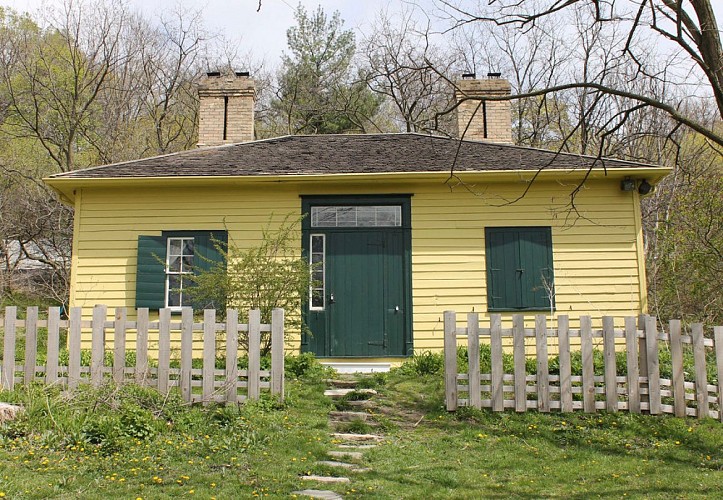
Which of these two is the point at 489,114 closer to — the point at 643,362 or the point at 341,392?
the point at 643,362

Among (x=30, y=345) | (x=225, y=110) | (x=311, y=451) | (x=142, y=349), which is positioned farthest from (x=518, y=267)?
(x=225, y=110)

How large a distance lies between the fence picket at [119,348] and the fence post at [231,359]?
1225mm

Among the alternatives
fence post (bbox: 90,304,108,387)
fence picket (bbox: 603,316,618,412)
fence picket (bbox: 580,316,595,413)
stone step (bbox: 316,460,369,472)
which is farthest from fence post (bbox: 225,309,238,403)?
fence picket (bbox: 603,316,618,412)

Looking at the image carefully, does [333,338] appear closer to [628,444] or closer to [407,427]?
[407,427]

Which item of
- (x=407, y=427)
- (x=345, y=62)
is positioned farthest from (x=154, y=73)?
(x=407, y=427)

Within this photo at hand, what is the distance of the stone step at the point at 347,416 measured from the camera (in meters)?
7.12

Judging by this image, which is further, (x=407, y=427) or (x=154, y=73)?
(x=154, y=73)

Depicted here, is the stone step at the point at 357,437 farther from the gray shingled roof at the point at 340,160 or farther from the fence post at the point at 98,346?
the gray shingled roof at the point at 340,160

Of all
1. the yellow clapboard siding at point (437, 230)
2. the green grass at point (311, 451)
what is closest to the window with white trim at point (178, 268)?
the yellow clapboard siding at point (437, 230)

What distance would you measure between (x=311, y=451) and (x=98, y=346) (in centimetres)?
→ 311

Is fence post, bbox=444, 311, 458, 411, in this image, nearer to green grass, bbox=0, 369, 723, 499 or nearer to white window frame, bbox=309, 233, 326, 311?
green grass, bbox=0, 369, 723, 499

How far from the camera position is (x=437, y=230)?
35.0 feet

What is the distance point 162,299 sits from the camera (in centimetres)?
1044

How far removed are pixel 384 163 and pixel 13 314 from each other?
21.9 feet
